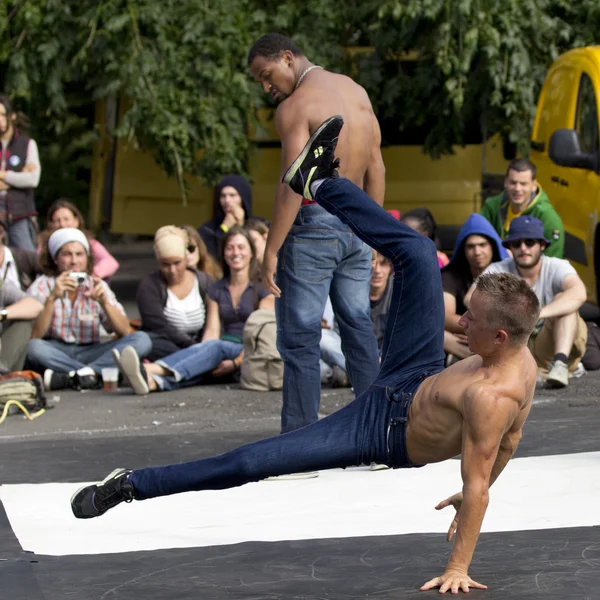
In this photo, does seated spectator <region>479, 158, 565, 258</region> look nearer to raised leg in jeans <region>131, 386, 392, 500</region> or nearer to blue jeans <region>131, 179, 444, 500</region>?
blue jeans <region>131, 179, 444, 500</region>

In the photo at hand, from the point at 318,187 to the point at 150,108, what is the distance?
753cm

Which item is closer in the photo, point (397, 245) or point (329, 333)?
point (397, 245)

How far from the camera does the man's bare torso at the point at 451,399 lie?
4.40 meters

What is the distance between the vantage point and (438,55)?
41.0ft

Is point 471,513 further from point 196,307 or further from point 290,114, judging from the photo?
point 196,307

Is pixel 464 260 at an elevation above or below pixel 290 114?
below

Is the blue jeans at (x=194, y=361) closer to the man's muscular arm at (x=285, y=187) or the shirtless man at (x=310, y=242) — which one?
the shirtless man at (x=310, y=242)

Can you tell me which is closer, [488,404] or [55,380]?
[488,404]

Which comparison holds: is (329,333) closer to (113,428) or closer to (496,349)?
(113,428)

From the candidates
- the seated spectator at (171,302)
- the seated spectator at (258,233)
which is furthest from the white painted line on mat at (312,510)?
the seated spectator at (258,233)

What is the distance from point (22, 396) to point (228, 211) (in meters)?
3.42

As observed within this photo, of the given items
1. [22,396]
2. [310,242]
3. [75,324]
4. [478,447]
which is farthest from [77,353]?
[478,447]

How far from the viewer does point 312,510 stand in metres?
5.76

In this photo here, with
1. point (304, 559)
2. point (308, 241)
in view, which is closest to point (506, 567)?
point (304, 559)
